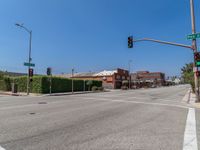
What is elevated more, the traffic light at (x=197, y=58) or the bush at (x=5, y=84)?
the traffic light at (x=197, y=58)

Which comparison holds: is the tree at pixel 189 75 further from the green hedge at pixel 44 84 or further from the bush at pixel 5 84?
the bush at pixel 5 84

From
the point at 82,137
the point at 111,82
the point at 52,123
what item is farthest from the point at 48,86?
the point at 111,82

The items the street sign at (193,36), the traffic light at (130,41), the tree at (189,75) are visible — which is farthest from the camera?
the tree at (189,75)

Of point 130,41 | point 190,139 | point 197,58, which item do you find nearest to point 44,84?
point 130,41

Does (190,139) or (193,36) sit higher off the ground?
(193,36)

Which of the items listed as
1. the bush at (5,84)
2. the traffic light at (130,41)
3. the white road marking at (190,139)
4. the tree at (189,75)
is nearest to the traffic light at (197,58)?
the traffic light at (130,41)

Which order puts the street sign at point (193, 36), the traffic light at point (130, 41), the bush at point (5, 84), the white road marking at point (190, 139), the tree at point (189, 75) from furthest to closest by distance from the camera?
the bush at point (5, 84) → the tree at point (189, 75) → the traffic light at point (130, 41) → the street sign at point (193, 36) → the white road marking at point (190, 139)

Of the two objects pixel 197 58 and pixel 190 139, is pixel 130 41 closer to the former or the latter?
pixel 197 58

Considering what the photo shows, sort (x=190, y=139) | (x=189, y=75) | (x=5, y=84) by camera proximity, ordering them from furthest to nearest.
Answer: (x=5, y=84) → (x=189, y=75) → (x=190, y=139)

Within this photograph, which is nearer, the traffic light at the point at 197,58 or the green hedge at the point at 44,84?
the traffic light at the point at 197,58

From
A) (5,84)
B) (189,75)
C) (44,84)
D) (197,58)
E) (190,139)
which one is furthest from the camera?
(5,84)

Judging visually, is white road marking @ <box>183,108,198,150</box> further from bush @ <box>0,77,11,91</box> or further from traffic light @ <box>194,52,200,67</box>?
bush @ <box>0,77,11,91</box>

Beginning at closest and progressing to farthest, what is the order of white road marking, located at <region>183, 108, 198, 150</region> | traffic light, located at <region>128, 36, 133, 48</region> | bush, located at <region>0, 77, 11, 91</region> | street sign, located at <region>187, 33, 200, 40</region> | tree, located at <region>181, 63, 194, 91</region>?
white road marking, located at <region>183, 108, 198, 150</region> < street sign, located at <region>187, 33, 200, 40</region> < traffic light, located at <region>128, 36, 133, 48</region> < tree, located at <region>181, 63, 194, 91</region> < bush, located at <region>0, 77, 11, 91</region>

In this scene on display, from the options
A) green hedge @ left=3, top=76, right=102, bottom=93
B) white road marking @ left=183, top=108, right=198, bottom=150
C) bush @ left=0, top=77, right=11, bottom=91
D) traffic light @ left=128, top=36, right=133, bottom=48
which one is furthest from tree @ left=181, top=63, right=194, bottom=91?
bush @ left=0, top=77, right=11, bottom=91
